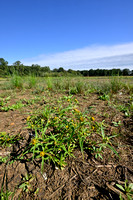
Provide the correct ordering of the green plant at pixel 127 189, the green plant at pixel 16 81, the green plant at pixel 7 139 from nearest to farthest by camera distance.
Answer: the green plant at pixel 127 189
the green plant at pixel 7 139
the green plant at pixel 16 81

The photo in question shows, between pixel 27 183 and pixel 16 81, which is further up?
pixel 16 81

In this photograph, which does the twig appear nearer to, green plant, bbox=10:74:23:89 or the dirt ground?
the dirt ground

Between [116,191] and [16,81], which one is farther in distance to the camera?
[16,81]

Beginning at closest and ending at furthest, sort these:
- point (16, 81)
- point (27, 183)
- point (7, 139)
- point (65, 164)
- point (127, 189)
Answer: point (127, 189) → point (27, 183) → point (65, 164) → point (7, 139) → point (16, 81)

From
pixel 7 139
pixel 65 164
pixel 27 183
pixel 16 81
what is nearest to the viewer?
pixel 27 183

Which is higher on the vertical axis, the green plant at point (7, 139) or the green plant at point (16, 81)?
the green plant at point (16, 81)

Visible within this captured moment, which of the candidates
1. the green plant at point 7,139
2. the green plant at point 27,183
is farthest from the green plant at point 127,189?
the green plant at point 7,139

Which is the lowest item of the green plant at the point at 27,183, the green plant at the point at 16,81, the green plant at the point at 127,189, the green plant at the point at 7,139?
the green plant at the point at 27,183

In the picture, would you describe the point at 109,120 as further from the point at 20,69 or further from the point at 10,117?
the point at 20,69

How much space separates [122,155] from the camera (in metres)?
1.11

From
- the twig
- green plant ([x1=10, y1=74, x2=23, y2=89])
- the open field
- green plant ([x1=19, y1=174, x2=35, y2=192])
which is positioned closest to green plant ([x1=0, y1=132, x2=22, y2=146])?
the open field

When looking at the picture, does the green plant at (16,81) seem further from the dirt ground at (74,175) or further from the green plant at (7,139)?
the dirt ground at (74,175)

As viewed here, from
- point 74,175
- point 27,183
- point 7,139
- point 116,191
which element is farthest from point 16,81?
point 116,191

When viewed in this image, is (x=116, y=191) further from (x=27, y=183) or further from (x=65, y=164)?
(x=27, y=183)
